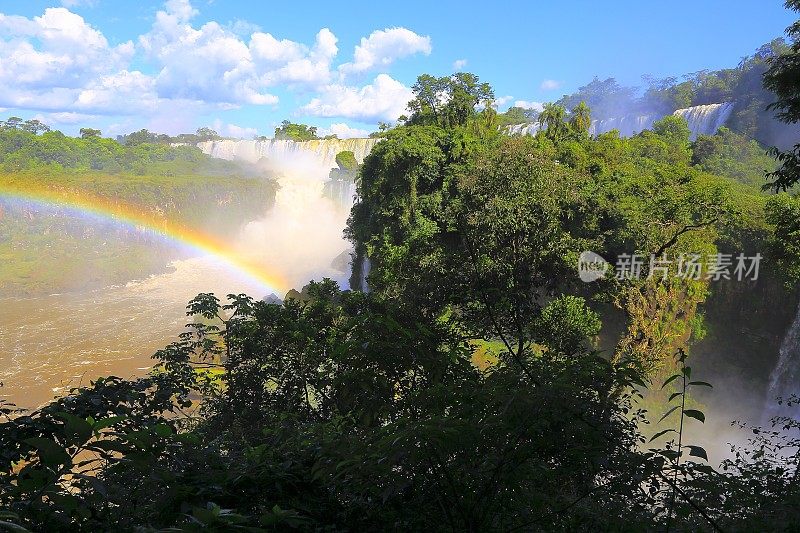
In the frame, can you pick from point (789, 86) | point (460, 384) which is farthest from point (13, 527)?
point (789, 86)

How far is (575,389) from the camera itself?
2.74m

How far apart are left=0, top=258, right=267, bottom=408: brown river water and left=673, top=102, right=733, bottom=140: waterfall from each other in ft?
110

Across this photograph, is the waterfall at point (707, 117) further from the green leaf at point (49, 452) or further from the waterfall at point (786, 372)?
the green leaf at point (49, 452)

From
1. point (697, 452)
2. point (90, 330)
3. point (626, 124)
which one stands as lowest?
point (90, 330)

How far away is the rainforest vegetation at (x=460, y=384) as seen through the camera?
2.31 m

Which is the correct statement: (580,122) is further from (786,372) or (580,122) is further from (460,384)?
(460,384)

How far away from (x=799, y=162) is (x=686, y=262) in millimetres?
8662

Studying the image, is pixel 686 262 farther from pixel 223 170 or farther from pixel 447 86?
pixel 223 170

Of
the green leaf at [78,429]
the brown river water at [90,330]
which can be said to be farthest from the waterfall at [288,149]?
the green leaf at [78,429]

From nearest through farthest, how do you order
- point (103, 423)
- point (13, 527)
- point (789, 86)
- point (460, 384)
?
point (13, 527) < point (103, 423) < point (460, 384) < point (789, 86)

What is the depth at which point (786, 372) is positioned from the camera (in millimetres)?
15516

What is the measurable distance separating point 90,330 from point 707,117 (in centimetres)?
4254

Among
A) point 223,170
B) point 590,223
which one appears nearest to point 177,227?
point 223,170

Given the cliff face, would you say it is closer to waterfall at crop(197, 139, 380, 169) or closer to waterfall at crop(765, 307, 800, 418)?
waterfall at crop(765, 307, 800, 418)
